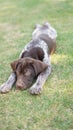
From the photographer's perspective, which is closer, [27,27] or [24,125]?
[24,125]

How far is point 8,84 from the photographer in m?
5.23

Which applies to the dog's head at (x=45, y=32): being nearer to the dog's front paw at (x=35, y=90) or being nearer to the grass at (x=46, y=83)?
the grass at (x=46, y=83)

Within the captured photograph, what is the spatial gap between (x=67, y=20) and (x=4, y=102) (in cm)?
509

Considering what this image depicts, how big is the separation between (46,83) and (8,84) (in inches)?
26.2

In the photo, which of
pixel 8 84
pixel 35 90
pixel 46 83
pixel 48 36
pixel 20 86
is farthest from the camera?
pixel 48 36

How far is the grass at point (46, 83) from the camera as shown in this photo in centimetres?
430

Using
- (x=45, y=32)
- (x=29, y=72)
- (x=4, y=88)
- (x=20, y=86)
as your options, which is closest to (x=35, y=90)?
(x=20, y=86)

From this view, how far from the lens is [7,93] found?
200 inches

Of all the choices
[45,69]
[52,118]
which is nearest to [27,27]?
[45,69]

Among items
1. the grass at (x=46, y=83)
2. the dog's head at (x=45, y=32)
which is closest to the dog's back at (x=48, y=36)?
the dog's head at (x=45, y=32)

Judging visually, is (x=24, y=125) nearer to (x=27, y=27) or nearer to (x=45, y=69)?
(x=45, y=69)

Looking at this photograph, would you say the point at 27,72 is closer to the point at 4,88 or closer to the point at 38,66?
the point at 38,66

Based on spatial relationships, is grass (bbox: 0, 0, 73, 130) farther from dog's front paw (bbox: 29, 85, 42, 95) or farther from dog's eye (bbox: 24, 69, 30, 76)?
dog's eye (bbox: 24, 69, 30, 76)

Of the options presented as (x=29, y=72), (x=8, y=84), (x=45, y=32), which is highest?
(x=29, y=72)
